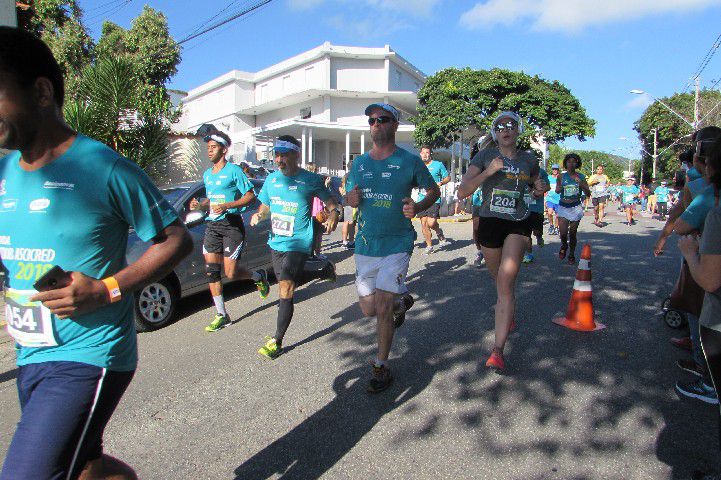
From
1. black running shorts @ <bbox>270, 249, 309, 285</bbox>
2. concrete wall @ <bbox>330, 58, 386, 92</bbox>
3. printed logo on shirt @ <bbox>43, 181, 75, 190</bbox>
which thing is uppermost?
concrete wall @ <bbox>330, 58, 386, 92</bbox>

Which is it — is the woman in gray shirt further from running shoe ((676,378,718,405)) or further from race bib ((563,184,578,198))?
race bib ((563,184,578,198))

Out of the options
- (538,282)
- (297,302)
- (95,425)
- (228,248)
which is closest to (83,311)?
(95,425)

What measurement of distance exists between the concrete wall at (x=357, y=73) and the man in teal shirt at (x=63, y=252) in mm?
36412

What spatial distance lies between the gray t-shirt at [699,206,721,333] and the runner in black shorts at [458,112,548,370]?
64.4 inches

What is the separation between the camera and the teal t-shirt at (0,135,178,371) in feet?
5.52

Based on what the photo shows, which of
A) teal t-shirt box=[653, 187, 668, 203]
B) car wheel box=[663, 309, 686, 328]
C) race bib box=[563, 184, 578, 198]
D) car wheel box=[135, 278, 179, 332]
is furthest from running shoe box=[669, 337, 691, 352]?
teal t-shirt box=[653, 187, 668, 203]

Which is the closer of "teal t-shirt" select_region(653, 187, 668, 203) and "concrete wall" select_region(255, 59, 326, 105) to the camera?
"teal t-shirt" select_region(653, 187, 668, 203)

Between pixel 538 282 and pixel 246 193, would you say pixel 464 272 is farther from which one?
pixel 246 193

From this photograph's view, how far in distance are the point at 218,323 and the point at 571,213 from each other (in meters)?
6.36

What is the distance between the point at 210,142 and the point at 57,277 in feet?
14.7

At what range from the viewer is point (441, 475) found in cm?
271

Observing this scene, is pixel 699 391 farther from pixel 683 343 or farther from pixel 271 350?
→ pixel 271 350

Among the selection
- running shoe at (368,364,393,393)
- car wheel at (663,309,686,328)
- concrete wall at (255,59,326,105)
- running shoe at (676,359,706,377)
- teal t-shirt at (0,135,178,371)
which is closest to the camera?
teal t-shirt at (0,135,178,371)

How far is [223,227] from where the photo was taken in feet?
18.8
